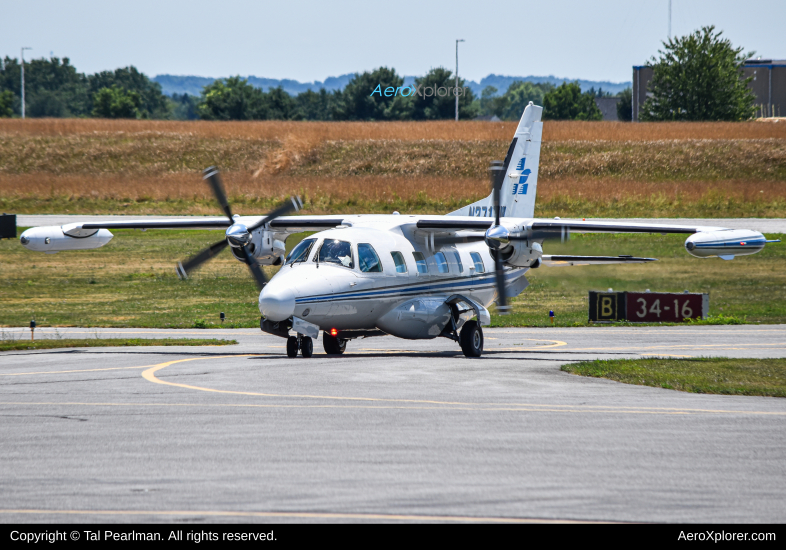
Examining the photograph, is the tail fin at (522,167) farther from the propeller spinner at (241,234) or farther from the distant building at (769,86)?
the distant building at (769,86)

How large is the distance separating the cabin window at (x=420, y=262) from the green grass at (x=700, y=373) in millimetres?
5430

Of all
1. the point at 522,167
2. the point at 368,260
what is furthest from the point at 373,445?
the point at 522,167

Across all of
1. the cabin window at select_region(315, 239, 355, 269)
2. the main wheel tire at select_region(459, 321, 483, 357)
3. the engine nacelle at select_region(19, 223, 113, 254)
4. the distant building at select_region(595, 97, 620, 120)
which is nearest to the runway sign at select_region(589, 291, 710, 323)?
the main wheel tire at select_region(459, 321, 483, 357)

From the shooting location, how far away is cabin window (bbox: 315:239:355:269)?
23.1 m

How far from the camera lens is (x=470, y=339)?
25.0 m

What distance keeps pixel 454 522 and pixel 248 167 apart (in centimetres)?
7382

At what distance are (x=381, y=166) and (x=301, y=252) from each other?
183 ft

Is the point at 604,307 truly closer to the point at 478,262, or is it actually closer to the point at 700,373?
the point at 478,262

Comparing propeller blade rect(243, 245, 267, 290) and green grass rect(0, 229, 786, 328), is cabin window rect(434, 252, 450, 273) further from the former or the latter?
propeller blade rect(243, 245, 267, 290)

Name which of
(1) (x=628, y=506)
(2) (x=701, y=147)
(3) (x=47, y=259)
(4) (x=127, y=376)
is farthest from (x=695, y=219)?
(1) (x=628, y=506)

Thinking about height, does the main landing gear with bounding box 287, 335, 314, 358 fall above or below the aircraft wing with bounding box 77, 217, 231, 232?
below

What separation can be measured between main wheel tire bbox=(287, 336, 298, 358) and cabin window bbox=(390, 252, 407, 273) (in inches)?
133

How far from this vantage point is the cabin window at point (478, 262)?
91.2 ft

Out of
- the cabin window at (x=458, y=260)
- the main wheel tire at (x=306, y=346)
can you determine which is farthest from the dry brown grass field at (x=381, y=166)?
the main wheel tire at (x=306, y=346)
